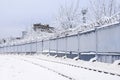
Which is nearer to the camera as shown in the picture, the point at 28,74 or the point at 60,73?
the point at 60,73

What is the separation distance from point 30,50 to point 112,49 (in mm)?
36349

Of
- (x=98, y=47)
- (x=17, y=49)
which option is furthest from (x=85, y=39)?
(x=17, y=49)

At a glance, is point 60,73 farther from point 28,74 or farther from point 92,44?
point 92,44

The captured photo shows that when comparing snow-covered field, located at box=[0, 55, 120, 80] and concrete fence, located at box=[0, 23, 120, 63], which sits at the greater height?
concrete fence, located at box=[0, 23, 120, 63]

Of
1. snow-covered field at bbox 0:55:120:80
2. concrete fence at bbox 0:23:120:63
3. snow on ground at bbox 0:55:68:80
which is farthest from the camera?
concrete fence at bbox 0:23:120:63

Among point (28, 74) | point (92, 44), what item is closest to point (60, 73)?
point (28, 74)

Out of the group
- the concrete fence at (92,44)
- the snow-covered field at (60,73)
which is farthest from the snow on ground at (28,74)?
the concrete fence at (92,44)

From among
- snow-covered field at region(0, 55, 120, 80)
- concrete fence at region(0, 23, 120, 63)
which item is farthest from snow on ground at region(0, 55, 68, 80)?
concrete fence at region(0, 23, 120, 63)

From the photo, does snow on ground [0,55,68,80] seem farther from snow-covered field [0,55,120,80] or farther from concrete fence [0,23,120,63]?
concrete fence [0,23,120,63]

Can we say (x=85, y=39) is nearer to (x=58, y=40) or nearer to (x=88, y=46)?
(x=88, y=46)

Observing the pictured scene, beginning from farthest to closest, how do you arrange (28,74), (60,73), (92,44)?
(92,44) < (28,74) < (60,73)

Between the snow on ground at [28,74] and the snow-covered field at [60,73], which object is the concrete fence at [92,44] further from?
the snow on ground at [28,74]

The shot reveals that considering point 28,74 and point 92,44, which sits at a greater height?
point 92,44

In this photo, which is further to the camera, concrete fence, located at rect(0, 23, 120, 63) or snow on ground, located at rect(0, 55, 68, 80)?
concrete fence, located at rect(0, 23, 120, 63)
